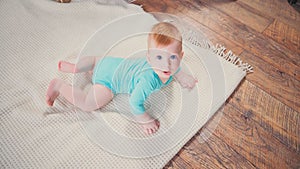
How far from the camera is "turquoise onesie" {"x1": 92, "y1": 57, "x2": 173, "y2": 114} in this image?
0.68 meters

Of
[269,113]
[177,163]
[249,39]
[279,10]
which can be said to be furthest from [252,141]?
[279,10]

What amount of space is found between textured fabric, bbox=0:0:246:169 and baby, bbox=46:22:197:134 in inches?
0.9

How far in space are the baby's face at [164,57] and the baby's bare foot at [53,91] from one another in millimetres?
292

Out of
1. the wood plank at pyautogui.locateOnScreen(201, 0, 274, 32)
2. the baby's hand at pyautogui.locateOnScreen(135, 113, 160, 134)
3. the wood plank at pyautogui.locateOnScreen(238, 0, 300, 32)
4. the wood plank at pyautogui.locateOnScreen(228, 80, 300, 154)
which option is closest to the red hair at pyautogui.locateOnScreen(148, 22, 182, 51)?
the baby's hand at pyautogui.locateOnScreen(135, 113, 160, 134)

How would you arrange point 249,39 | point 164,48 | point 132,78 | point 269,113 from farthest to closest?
point 249,39
point 269,113
point 132,78
point 164,48

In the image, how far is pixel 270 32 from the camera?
3.68 ft

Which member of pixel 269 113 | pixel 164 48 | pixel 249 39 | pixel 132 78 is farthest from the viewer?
pixel 249 39

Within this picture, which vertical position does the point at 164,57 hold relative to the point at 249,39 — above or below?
above

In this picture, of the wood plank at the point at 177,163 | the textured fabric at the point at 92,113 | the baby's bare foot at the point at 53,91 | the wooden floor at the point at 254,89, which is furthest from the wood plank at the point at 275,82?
the baby's bare foot at the point at 53,91

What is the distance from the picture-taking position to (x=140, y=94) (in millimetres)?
690

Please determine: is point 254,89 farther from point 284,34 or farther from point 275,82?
point 284,34

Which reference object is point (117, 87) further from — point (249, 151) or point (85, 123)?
point (249, 151)

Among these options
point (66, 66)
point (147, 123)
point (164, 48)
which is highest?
point (164, 48)

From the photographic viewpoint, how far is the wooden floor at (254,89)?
77 centimetres
